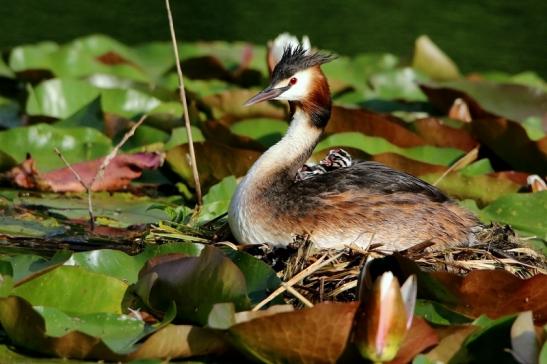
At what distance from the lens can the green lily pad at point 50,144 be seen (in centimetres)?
786

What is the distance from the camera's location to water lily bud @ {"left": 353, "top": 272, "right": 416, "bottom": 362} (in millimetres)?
4328

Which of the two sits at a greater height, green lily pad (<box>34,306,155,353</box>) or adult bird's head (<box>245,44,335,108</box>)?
adult bird's head (<box>245,44,335,108</box>)

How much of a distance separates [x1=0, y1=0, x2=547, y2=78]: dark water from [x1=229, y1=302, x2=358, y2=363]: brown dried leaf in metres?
7.87

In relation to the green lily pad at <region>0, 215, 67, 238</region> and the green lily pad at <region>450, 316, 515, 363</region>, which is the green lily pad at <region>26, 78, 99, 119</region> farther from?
the green lily pad at <region>450, 316, 515, 363</region>

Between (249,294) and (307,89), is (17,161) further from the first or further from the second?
(249,294)

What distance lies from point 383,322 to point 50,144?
4.10 m

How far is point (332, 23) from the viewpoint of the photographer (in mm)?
13570

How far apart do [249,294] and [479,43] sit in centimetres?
868

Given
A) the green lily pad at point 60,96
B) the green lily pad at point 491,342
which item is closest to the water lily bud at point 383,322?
the green lily pad at point 491,342

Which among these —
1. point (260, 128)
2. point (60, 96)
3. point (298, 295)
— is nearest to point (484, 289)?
point (298, 295)

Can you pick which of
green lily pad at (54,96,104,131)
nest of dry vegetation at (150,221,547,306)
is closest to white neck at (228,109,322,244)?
nest of dry vegetation at (150,221,547,306)

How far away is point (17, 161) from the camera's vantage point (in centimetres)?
771

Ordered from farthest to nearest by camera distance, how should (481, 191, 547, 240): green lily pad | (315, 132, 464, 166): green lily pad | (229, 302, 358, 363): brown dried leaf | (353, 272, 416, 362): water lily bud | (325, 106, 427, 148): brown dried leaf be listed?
(325, 106, 427, 148): brown dried leaf < (315, 132, 464, 166): green lily pad < (481, 191, 547, 240): green lily pad < (229, 302, 358, 363): brown dried leaf < (353, 272, 416, 362): water lily bud

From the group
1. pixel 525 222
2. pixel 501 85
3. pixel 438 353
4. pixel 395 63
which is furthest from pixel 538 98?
pixel 438 353
